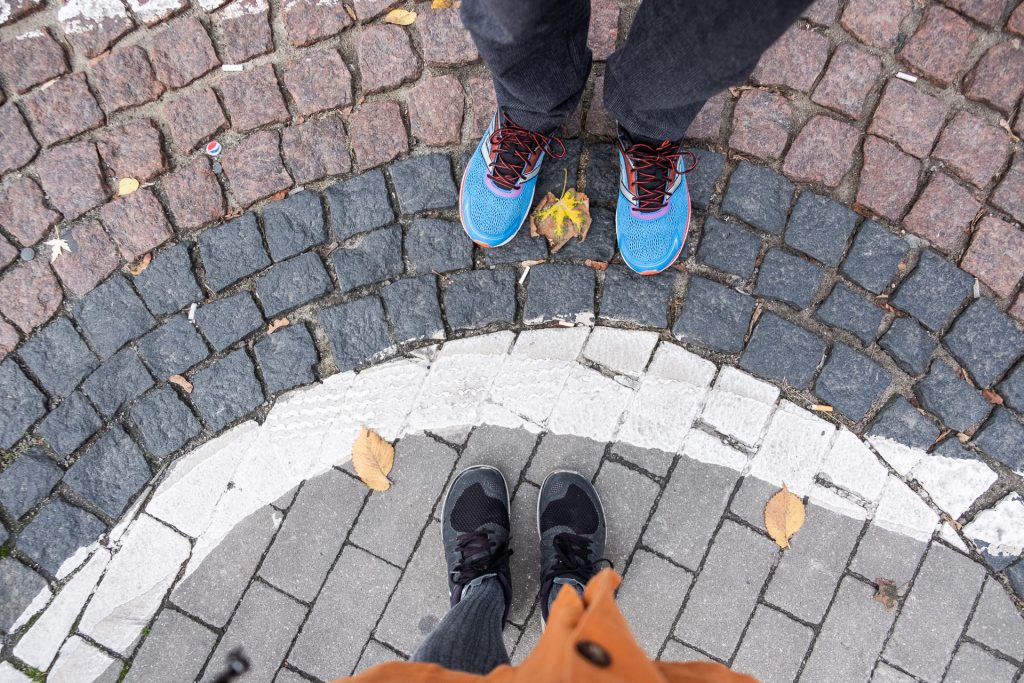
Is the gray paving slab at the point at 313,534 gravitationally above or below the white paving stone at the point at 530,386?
below

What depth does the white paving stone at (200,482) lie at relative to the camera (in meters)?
2.42

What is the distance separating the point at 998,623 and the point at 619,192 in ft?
6.81

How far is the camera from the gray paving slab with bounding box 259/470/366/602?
7.86ft

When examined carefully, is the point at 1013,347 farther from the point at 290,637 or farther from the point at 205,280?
the point at 205,280

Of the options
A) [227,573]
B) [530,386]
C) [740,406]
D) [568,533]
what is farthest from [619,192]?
[227,573]

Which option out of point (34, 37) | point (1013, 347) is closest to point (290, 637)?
point (34, 37)

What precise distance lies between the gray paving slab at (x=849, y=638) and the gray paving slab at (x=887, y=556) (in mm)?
64

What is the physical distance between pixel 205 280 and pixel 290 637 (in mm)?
1373

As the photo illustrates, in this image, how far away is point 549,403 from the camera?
8.05 ft

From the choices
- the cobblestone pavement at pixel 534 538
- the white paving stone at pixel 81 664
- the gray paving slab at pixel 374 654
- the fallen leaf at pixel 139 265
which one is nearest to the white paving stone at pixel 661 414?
the cobblestone pavement at pixel 534 538

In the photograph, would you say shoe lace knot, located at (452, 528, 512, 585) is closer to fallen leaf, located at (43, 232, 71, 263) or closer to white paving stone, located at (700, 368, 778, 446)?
white paving stone, located at (700, 368, 778, 446)

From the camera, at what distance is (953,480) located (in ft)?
7.82

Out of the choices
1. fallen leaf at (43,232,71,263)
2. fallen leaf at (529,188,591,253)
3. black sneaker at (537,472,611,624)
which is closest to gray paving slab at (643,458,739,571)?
black sneaker at (537,472,611,624)

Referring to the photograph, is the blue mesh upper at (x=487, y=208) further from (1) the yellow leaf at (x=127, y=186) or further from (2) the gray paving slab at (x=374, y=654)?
(2) the gray paving slab at (x=374, y=654)
